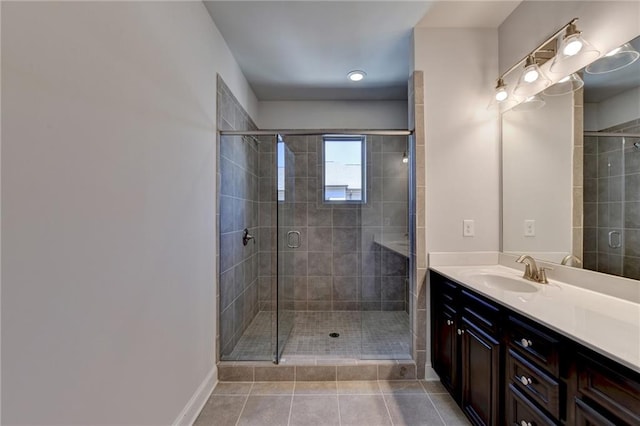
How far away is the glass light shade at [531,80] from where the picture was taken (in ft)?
5.52

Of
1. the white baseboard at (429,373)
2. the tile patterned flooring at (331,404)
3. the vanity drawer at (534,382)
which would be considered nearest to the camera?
the vanity drawer at (534,382)

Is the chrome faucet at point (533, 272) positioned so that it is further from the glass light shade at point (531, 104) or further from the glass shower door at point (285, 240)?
the glass shower door at point (285, 240)

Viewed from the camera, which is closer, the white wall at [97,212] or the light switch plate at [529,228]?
the white wall at [97,212]

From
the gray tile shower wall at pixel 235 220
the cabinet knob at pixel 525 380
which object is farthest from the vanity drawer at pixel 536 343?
the gray tile shower wall at pixel 235 220

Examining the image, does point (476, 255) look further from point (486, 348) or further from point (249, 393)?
point (249, 393)

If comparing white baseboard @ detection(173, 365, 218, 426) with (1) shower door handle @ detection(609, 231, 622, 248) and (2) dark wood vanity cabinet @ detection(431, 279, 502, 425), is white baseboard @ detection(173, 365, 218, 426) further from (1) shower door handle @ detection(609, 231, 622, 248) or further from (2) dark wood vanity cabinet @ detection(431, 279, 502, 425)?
Result: (1) shower door handle @ detection(609, 231, 622, 248)

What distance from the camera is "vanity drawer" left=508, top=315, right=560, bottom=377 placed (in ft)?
3.31

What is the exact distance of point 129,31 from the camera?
1.12 meters

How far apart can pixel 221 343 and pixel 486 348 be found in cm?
182

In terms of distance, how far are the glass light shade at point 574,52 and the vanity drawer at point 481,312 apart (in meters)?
1.39

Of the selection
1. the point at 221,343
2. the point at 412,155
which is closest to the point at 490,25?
the point at 412,155

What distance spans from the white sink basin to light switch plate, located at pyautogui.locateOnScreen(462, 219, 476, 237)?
345mm

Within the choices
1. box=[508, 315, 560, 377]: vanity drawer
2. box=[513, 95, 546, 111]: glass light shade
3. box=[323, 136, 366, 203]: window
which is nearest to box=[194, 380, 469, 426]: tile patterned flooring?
box=[508, 315, 560, 377]: vanity drawer

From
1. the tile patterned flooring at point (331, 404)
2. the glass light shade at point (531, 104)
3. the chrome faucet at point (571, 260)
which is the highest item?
the glass light shade at point (531, 104)
